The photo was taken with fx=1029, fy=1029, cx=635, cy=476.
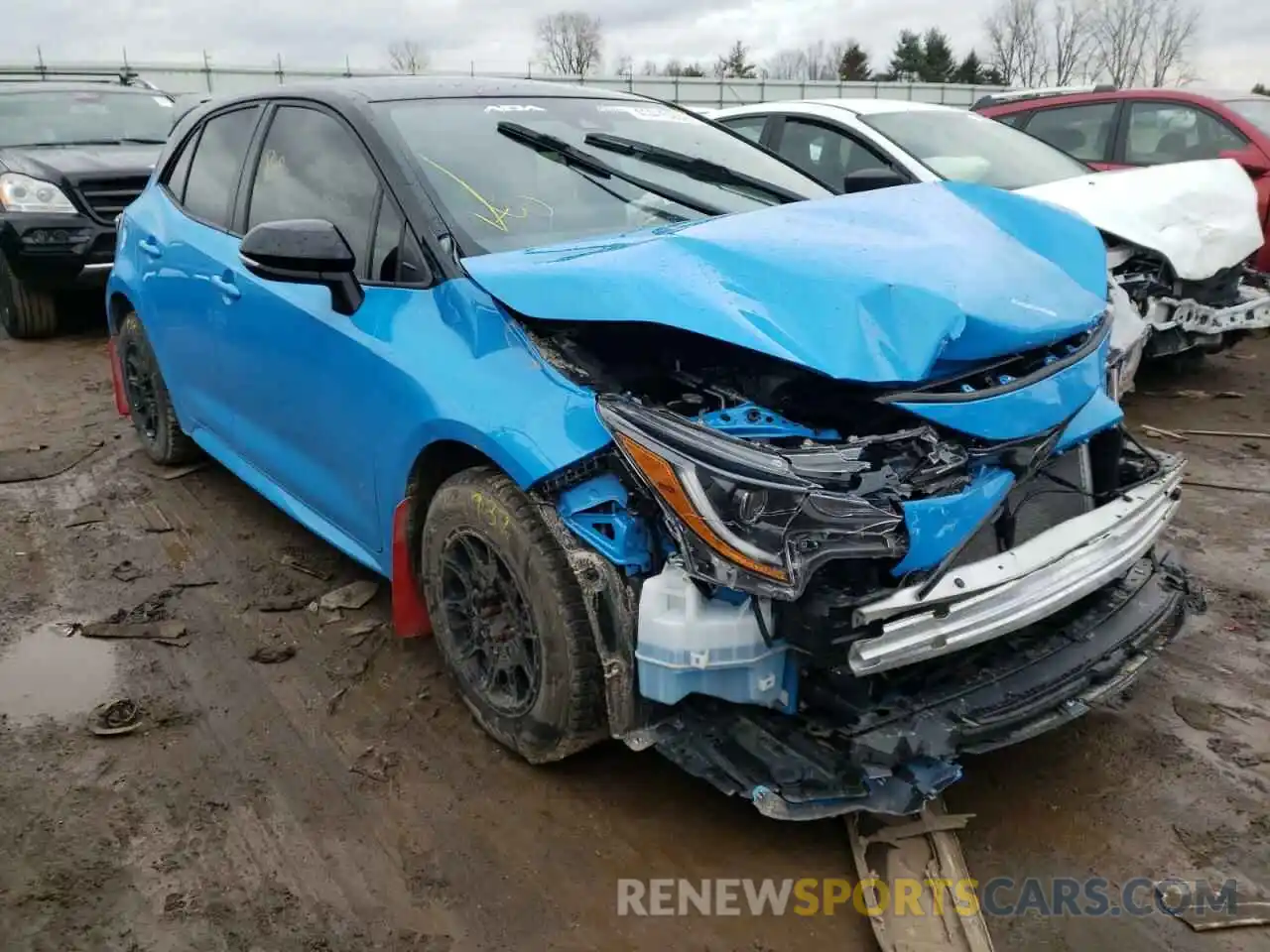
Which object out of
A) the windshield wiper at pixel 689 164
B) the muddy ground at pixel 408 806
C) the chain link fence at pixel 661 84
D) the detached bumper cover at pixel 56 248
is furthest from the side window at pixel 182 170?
the chain link fence at pixel 661 84

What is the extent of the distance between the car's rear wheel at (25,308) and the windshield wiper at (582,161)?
6.23m

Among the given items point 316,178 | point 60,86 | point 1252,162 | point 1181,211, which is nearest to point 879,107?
point 1181,211

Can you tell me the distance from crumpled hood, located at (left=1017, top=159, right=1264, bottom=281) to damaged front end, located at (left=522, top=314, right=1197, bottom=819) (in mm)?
3286

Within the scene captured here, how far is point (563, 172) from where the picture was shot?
10.7ft

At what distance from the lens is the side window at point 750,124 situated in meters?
6.85

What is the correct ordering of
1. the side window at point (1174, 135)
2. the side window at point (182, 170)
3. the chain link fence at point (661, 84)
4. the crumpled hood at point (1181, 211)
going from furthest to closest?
the chain link fence at point (661, 84)
the side window at point (1174, 135)
the crumpled hood at point (1181, 211)
the side window at point (182, 170)

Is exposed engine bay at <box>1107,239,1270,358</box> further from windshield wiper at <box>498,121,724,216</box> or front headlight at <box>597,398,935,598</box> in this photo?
front headlight at <box>597,398,935,598</box>

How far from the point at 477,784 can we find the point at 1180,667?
2.21 m

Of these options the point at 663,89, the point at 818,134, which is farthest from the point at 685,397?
the point at 663,89

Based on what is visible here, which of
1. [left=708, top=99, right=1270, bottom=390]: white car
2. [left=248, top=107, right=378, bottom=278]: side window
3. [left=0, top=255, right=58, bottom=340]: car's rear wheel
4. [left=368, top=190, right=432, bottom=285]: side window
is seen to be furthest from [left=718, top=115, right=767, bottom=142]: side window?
[left=0, top=255, right=58, bottom=340]: car's rear wheel

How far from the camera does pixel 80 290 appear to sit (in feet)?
27.7

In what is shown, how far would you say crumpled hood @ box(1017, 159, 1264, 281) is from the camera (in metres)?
5.34

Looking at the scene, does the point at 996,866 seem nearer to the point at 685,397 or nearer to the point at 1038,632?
the point at 1038,632

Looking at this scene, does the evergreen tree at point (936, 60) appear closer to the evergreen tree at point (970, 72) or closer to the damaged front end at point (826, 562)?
the evergreen tree at point (970, 72)
